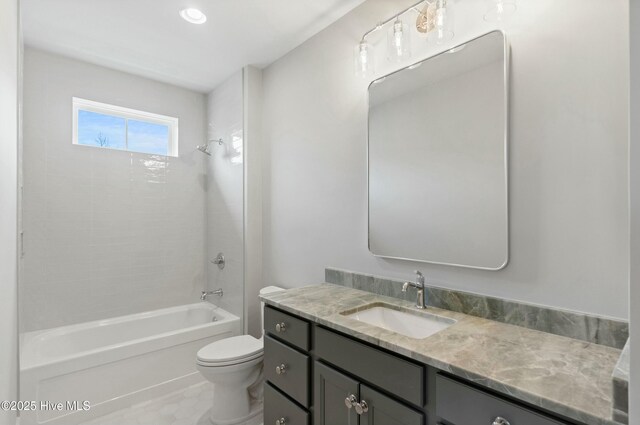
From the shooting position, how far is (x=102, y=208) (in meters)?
2.83

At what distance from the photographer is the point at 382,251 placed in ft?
5.91

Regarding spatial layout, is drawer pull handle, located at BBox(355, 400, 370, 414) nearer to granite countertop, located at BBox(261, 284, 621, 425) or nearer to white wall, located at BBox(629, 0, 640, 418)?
granite countertop, located at BBox(261, 284, 621, 425)

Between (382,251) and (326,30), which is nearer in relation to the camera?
(382,251)

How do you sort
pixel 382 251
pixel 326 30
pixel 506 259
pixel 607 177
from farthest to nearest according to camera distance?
pixel 326 30, pixel 382 251, pixel 506 259, pixel 607 177

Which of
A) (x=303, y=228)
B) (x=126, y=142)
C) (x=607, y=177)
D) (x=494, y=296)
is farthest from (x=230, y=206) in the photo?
(x=607, y=177)

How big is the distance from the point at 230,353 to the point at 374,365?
1268mm

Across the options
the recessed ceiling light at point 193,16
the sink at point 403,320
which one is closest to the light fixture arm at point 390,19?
the recessed ceiling light at point 193,16

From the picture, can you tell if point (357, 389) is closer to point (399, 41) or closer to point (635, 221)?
point (635, 221)

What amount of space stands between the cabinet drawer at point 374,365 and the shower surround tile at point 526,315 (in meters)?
0.52

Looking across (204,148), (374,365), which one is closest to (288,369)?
Answer: (374,365)

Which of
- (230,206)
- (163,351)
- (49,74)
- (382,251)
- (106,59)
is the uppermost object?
(106,59)

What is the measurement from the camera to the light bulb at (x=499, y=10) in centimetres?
130

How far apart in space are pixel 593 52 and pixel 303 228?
1.80m

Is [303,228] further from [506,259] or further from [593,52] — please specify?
[593,52]
